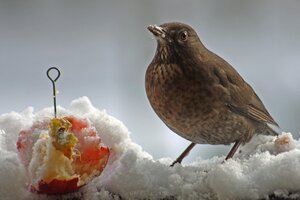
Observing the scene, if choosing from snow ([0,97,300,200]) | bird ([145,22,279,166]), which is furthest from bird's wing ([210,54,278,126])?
snow ([0,97,300,200])

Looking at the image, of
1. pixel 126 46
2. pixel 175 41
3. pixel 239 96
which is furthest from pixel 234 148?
pixel 126 46

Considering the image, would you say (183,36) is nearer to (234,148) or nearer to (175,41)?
(175,41)

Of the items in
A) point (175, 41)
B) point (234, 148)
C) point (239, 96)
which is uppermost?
point (175, 41)

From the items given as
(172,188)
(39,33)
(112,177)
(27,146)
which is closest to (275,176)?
(172,188)

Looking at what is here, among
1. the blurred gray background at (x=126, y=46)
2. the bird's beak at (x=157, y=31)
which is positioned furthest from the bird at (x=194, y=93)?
the blurred gray background at (x=126, y=46)

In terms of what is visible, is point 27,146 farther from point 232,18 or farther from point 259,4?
point 259,4

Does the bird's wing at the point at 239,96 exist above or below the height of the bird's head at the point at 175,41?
below

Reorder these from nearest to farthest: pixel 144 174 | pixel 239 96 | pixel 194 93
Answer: pixel 144 174, pixel 194 93, pixel 239 96

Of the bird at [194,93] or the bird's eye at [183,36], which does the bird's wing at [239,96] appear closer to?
the bird at [194,93]
